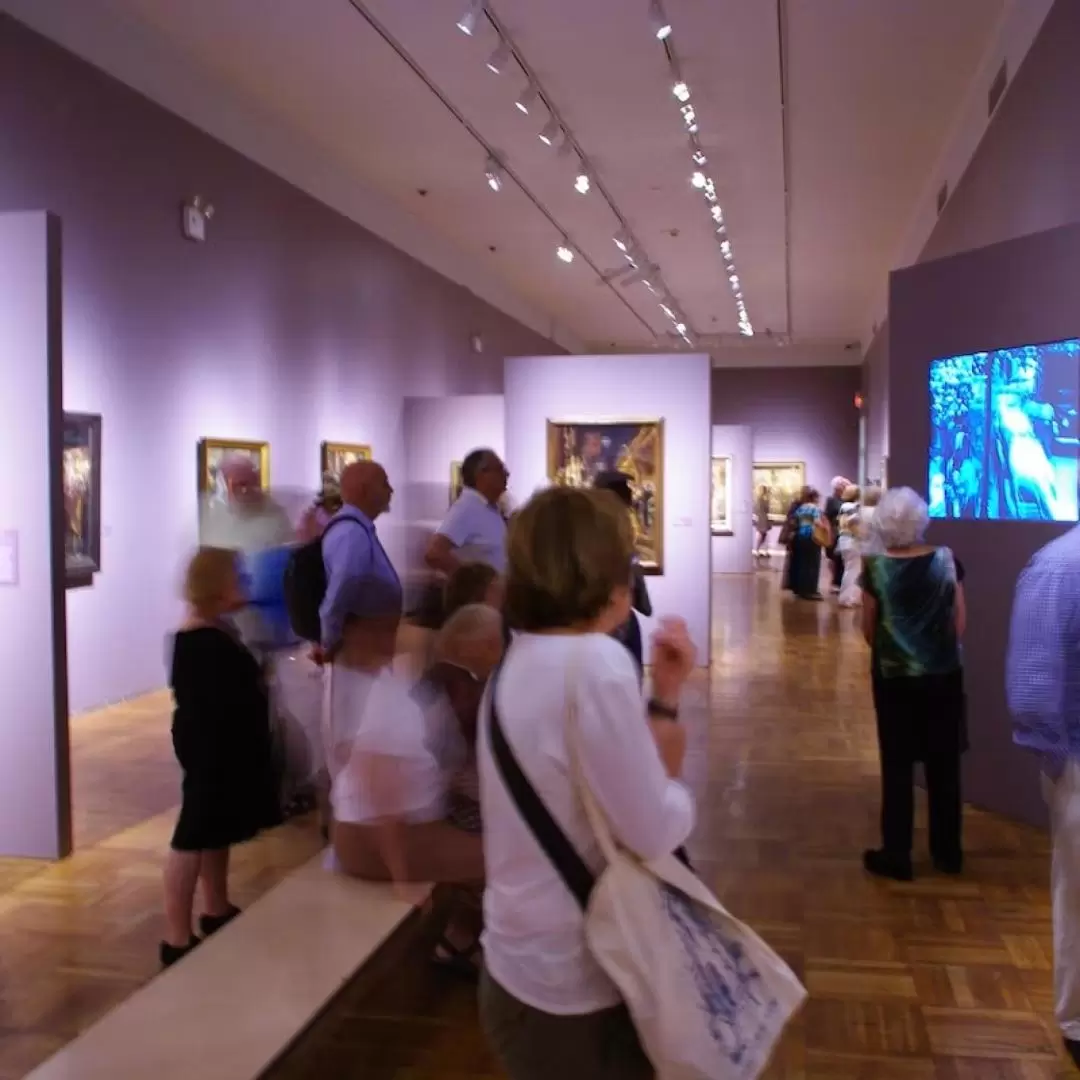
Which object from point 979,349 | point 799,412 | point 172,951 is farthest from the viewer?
point 799,412

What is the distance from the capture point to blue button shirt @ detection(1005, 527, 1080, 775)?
121 inches

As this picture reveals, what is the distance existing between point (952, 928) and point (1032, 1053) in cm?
101

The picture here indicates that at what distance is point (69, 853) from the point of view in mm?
5469

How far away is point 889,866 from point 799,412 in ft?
77.8

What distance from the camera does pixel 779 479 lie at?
28250 millimetres

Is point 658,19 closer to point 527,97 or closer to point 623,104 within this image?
point 527,97

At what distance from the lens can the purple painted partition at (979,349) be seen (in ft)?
18.3

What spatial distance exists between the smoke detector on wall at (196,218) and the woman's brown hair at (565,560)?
871 centimetres

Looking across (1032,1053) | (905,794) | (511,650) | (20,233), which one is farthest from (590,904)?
(20,233)

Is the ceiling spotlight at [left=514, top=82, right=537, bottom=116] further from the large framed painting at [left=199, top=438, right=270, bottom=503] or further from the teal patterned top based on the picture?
the teal patterned top

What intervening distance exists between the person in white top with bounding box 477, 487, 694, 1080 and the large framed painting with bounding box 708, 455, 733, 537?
902 inches

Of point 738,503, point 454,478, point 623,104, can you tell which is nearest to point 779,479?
point 738,503

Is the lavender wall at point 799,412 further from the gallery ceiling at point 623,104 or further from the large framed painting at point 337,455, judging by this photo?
the large framed painting at point 337,455

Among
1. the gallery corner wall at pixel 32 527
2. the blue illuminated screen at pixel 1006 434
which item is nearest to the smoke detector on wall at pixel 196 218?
the gallery corner wall at pixel 32 527
